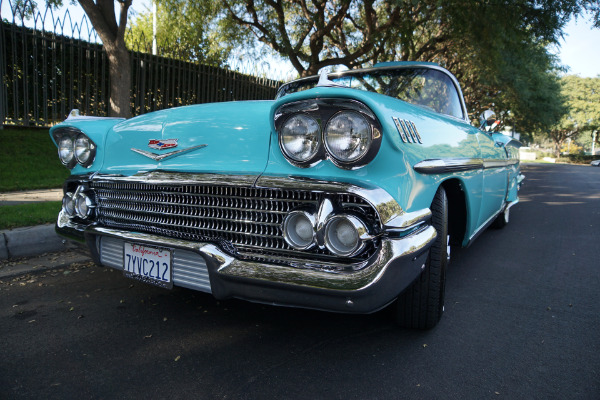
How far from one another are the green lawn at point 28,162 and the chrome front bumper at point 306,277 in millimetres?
4896

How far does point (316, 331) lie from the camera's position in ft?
7.58

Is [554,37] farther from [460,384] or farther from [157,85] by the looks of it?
[460,384]

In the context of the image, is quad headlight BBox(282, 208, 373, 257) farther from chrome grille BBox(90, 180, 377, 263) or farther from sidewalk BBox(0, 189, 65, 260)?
sidewalk BBox(0, 189, 65, 260)

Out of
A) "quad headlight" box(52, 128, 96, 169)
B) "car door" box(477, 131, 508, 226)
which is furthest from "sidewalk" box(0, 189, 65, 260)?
"car door" box(477, 131, 508, 226)

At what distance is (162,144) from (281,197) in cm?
79

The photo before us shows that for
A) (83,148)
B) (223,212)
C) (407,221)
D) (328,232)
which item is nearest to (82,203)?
(83,148)

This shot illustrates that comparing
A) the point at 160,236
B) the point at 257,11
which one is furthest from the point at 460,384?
the point at 257,11

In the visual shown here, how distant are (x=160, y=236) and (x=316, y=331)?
3.15ft

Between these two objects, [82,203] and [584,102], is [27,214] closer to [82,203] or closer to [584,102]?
[82,203]

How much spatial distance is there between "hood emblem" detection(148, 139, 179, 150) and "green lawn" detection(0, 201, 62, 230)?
2.24m

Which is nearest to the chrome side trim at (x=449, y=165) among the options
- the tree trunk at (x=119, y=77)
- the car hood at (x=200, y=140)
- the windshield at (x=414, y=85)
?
the windshield at (x=414, y=85)

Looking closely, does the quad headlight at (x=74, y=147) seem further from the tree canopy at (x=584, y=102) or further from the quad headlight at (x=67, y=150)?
the tree canopy at (x=584, y=102)

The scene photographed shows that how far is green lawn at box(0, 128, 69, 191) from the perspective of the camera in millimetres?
6016

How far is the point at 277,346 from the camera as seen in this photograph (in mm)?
2133
